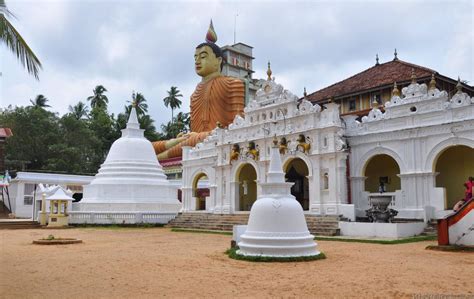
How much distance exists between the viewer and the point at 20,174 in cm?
3775

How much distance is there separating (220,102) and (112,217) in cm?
1662

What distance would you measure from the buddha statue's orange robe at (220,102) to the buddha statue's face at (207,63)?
140 centimetres

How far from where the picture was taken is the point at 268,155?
2453 centimetres

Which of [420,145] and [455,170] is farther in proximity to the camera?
[455,170]

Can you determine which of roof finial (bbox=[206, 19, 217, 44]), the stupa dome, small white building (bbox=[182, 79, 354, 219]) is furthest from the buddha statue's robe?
small white building (bbox=[182, 79, 354, 219])

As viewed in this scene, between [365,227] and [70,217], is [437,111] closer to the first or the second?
[365,227]

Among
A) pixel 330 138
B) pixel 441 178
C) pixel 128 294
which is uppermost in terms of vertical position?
pixel 330 138

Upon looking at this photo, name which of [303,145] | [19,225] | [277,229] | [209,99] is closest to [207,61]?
[209,99]

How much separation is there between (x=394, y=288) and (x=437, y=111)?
13645 mm

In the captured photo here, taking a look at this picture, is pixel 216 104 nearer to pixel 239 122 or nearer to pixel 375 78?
pixel 239 122

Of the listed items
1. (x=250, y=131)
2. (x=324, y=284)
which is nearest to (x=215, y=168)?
(x=250, y=131)

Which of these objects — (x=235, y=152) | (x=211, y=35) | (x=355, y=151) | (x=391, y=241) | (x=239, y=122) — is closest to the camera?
(x=391, y=241)

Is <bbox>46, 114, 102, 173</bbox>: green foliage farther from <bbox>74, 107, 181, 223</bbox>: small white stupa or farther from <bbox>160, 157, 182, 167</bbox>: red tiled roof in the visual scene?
<bbox>74, 107, 181, 223</bbox>: small white stupa

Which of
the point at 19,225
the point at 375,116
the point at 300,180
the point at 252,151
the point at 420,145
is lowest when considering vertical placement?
the point at 19,225
